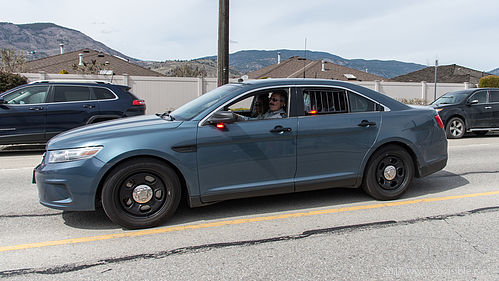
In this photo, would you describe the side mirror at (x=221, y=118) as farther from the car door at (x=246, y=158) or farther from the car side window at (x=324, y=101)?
the car side window at (x=324, y=101)

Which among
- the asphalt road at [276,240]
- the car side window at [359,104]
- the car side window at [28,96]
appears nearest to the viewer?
the asphalt road at [276,240]

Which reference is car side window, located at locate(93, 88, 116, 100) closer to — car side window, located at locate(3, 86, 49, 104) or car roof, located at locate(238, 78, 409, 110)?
car side window, located at locate(3, 86, 49, 104)

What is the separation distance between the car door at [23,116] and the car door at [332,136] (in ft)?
24.3

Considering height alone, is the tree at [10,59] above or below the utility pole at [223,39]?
above

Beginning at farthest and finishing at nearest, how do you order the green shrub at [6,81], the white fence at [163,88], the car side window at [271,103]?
the white fence at [163,88]
the green shrub at [6,81]
the car side window at [271,103]

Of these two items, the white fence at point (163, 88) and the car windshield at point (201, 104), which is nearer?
the car windshield at point (201, 104)

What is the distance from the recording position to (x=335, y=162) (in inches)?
184

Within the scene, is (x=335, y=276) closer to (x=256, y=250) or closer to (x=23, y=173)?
(x=256, y=250)

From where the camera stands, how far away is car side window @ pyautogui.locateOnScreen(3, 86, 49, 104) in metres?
9.20

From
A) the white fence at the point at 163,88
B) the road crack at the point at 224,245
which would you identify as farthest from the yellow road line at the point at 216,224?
the white fence at the point at 163,88

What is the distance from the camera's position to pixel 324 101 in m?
4.77

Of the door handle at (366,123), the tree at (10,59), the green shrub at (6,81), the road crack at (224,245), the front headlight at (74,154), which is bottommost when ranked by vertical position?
the road crack at (224,245)

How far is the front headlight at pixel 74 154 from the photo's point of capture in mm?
3867

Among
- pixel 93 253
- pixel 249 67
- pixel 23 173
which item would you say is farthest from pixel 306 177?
pixel 249 67
